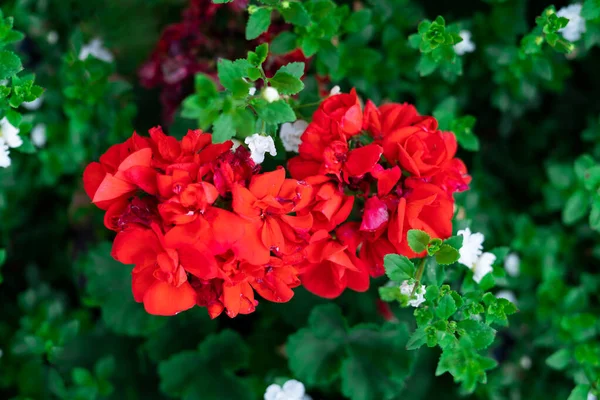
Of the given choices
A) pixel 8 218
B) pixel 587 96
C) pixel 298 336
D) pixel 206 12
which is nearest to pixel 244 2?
pixel 206 12

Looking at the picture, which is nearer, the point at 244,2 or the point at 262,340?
the point at 244,2

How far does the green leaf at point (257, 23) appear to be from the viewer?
3.36ft

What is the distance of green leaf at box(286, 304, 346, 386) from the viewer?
131 centimetres

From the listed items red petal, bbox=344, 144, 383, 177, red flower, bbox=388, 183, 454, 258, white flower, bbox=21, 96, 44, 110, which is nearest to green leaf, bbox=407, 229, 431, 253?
red flower, bbox=388, 183, 454, 258

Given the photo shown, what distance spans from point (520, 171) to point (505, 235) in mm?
259

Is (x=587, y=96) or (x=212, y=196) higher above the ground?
(x=212, y=196)

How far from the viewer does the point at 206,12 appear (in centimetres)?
145

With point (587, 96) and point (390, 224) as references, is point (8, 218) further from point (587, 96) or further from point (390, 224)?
point (587, 96)

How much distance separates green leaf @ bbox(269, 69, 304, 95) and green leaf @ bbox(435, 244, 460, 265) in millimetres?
373

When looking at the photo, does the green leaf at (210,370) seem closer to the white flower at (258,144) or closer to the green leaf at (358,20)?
the white flower at (258,144)

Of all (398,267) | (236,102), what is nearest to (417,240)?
(398,267)

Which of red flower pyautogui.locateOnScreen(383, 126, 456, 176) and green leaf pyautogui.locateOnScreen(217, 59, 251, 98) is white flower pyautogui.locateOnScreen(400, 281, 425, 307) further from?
green leaf pyautogui.locateOnScreen(217, 59, 251, 98)

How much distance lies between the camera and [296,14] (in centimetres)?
108

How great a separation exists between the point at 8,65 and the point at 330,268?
0.72 metres
